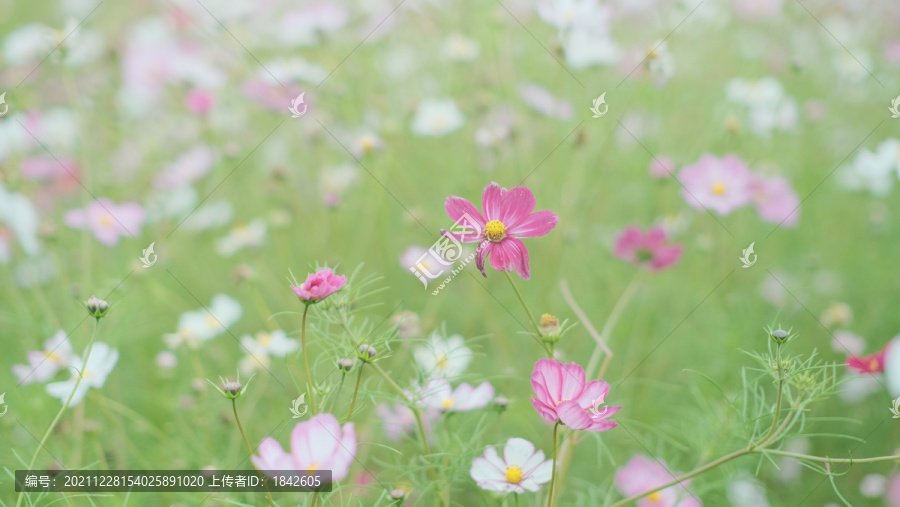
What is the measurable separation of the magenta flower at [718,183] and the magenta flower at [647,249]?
0.12 meters

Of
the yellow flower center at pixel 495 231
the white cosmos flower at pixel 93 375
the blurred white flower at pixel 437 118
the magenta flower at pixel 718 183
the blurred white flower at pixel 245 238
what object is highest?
the blurred white flower at pixel 437 118

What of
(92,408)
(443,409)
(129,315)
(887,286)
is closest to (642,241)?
(443,409)

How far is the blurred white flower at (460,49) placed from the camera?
1.39 m

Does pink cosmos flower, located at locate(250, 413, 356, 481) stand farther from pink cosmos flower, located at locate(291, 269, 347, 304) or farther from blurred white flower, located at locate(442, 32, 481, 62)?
blurred white flower, located at locate(442, 32, 481, 62)

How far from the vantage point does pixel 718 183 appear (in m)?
1.08

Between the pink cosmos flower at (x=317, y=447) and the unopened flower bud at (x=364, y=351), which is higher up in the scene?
the unopened flower bud at (x=364, y=351)

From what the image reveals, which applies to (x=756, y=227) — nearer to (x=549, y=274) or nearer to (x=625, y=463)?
(x=549, y=274)

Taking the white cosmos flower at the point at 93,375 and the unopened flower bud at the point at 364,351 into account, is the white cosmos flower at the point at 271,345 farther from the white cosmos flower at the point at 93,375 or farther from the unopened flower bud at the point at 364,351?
the unopened flower bud at the point at 364,351

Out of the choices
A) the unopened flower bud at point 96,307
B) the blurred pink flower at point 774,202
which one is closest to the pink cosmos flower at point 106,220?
the unopened flower bud at point 96,307

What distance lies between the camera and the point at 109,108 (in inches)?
54.8

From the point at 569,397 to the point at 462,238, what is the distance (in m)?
0.18

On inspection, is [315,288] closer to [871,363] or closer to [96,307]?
[96,307]

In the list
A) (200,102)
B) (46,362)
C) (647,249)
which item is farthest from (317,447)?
(200,102)

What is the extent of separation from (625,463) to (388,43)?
1037mm
